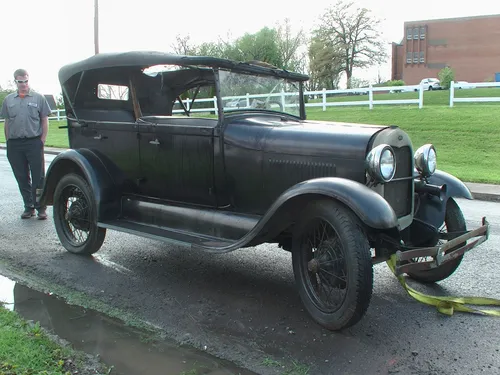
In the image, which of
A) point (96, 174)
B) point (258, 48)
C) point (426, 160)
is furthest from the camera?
point (258, 48)

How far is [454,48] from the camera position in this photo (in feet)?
196

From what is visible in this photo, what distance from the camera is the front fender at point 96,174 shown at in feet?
16.0

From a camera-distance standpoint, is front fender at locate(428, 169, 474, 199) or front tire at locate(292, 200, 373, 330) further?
front fender at locate(428, 169, 474, 199)

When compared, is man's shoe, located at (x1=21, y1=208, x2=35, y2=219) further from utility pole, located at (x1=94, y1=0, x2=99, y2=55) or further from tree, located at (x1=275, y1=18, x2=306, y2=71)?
tree, located at (x1=275, y1=18, x2=306, y2=71)

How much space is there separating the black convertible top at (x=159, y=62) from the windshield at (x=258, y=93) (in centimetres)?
7

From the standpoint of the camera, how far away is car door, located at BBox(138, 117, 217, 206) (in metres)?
4.30

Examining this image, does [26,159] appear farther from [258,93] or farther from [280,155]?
[280,155]

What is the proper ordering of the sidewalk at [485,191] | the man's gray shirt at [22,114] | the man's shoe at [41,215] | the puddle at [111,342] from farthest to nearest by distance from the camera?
1. the sidewalk at [485,191]
2. the man's shoe at [41,215]
3. the man's gray shirt at [22,114]
4. the puddle at [111,342]

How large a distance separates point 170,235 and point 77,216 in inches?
58.1

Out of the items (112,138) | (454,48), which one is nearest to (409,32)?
(454,48)

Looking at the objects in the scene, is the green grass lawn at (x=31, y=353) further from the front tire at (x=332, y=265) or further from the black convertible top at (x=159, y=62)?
the black convertible top at (x=159, y=62)

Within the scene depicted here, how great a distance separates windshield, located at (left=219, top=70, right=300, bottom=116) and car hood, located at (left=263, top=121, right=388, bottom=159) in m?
0.64

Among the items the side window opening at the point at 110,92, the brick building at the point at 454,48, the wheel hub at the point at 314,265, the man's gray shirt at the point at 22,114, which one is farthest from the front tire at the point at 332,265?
the brick building at the point at 454,48

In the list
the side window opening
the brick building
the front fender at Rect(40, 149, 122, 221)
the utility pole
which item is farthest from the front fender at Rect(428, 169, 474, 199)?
the brick building
